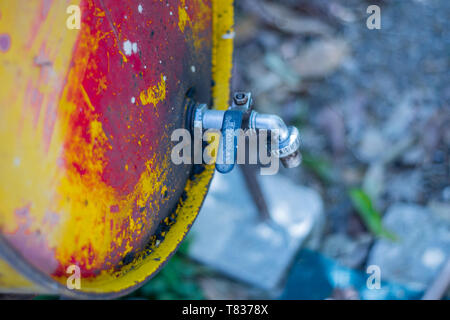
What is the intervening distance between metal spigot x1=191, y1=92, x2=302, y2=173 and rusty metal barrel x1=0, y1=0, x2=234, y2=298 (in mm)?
122

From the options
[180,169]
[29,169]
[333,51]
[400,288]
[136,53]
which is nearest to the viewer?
[29,169]

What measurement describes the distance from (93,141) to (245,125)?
0.45 meters

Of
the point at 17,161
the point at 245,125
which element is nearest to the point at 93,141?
the point at 17,161

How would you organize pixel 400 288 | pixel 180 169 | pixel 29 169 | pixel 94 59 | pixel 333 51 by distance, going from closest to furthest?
1. pixel 29 169
2. pixel 94 59
3. pixel 180 169
4. pixel 400 288
5. pixel 333 51

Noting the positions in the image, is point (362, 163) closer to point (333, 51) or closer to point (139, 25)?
point (333, 51)

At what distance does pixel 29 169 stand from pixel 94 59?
0.27 m

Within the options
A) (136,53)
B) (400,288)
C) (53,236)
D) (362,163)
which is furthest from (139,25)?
(362,163)

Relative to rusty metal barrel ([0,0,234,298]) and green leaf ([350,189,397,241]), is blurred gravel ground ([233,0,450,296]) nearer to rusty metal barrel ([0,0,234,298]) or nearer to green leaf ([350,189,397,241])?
green leaf ([350,189,397,241])

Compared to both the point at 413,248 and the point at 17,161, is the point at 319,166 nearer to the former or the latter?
the point at 413,248

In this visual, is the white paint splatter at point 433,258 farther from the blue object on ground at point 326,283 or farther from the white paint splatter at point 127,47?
the white paint splatter at point 127,47

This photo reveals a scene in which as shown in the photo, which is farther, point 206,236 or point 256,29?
point 256,29

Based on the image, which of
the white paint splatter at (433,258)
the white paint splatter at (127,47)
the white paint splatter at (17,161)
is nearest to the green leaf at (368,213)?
the white paint splatter at (433,258)

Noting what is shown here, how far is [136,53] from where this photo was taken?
1005mm

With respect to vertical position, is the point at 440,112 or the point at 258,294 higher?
the point at 440,112
